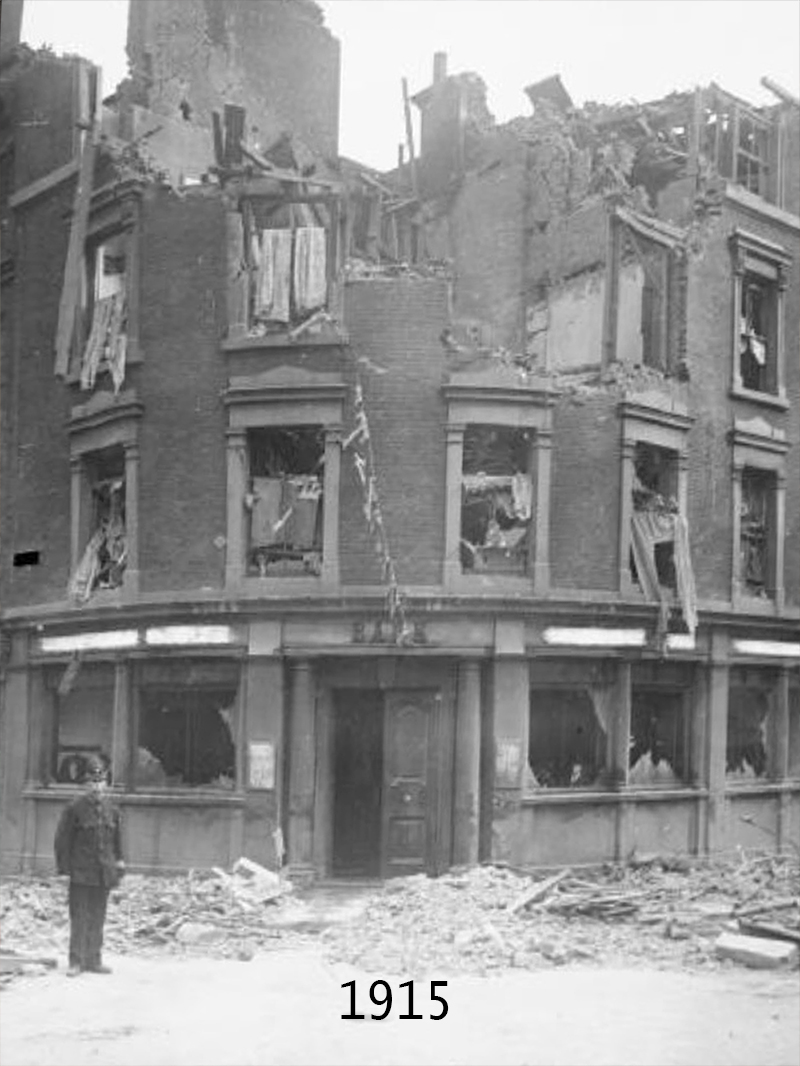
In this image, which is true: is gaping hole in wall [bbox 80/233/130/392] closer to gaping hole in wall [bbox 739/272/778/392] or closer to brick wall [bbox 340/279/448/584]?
brick wall [bbox 340/279/448/584]

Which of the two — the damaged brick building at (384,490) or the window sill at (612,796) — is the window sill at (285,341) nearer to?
the damaged brick building at (384,490)

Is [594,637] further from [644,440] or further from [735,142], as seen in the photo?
[735,142]

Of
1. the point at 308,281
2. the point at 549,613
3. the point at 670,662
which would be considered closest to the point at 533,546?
the point at 549,613

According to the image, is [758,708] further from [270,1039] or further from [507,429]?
[270,1039]

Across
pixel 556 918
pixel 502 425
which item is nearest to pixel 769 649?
pixel 502 425

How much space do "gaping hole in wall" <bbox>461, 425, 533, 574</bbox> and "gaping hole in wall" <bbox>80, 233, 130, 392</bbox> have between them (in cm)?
539

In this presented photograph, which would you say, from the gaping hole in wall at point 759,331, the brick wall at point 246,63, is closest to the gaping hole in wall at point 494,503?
the gaping hole in wall at point 759,331

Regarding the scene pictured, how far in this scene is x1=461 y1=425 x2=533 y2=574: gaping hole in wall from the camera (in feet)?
61.5

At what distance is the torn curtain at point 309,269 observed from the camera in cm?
1883

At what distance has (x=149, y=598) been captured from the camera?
1897cm

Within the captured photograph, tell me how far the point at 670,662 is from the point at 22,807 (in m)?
10.2

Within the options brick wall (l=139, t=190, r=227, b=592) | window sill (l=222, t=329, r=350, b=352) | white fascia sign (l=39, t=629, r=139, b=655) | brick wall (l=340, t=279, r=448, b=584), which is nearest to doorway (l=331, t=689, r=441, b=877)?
brick wall (l=340, t=279, r=448, b=584)

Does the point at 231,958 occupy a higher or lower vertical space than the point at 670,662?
lower

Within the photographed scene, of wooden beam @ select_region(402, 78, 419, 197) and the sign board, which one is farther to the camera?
wooden beam @ select_region(402, 78, 419, 197)
